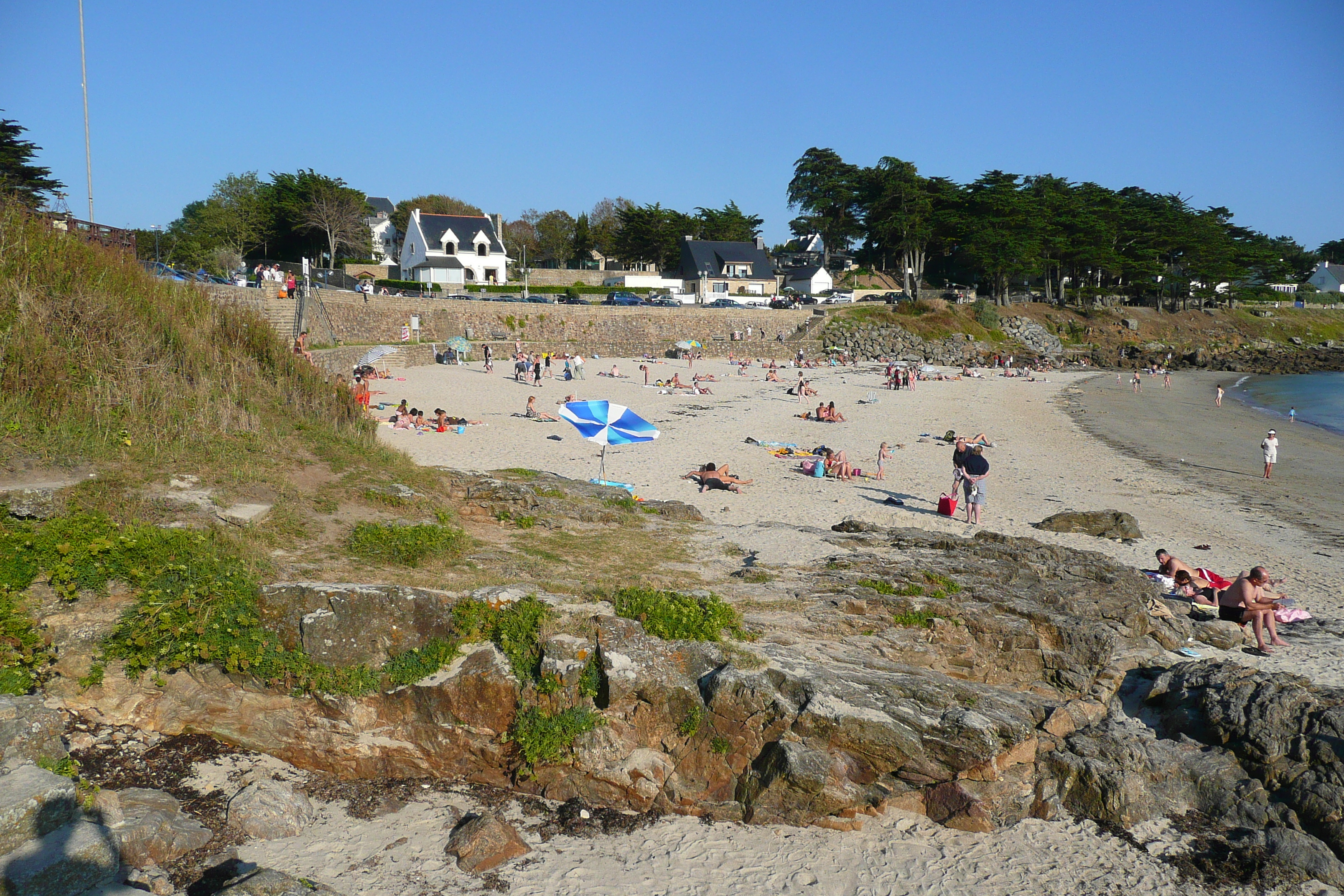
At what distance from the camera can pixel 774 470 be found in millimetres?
19500

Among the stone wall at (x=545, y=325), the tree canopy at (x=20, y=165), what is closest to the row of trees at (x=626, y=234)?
the stone wall at (x=545, y=325)

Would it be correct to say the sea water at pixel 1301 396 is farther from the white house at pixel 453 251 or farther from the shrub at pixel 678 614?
the white house at pixel 453 251

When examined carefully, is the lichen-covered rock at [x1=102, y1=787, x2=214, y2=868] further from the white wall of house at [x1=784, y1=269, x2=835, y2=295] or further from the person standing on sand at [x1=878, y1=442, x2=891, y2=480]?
the white wall of house at [x1=784, y1=269, x2=835, y2=295]

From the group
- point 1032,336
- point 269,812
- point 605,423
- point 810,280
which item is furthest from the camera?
point 810,280

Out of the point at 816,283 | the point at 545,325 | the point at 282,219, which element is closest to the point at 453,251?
the point at 282,219

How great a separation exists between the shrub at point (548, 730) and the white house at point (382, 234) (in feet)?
228

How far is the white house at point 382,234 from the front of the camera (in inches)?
2872

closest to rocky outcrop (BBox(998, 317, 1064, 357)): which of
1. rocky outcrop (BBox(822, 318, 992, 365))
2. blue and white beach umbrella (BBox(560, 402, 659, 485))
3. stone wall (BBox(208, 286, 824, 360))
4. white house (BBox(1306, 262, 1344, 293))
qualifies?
rocky outcrop (BBox(822, 318, 992, 365))

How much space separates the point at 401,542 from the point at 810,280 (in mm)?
69726

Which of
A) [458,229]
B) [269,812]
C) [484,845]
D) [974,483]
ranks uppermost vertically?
[458,229]

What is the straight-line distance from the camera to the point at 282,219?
5956 cm

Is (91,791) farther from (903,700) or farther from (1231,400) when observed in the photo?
(1231,400)

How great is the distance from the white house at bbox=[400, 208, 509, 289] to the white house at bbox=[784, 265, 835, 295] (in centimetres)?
2752

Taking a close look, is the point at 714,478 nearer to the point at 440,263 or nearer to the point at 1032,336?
the point at 440,263
